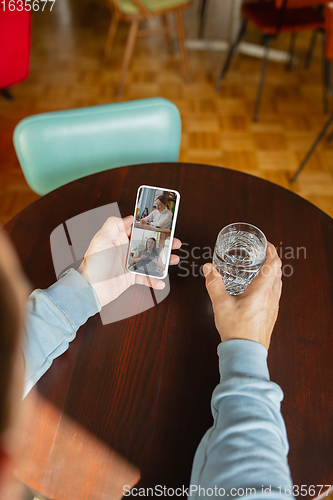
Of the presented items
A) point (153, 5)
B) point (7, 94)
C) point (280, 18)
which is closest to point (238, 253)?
point (280, 18)

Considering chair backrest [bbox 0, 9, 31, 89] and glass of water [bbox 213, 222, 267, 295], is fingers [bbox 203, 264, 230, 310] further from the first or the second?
chair backrest [bbox 0, 9, 31, 89]

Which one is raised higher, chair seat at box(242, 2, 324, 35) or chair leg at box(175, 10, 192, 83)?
chair seat at box(242, 2, 324, 35)

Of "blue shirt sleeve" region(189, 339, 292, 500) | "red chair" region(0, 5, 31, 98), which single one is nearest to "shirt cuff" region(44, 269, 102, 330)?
"blue shirt sleeve" region(189, 339, 292, 500)

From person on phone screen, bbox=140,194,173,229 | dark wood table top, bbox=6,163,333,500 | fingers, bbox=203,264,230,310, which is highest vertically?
person on phone screen, bbox=140,194,173,229

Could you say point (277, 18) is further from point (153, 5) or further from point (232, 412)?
point (232, 412)

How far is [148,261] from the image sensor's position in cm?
63

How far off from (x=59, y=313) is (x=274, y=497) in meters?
0.38

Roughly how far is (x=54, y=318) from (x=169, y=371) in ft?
0.66

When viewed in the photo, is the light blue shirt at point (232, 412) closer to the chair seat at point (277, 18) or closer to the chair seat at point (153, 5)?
the chair seat at point (277, 18)

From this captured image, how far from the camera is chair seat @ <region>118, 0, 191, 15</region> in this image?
1897mm

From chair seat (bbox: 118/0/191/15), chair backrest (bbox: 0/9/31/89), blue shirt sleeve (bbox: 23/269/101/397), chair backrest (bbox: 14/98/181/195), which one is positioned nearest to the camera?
blue shirt sleeve (bbox: 23/269/101/397)

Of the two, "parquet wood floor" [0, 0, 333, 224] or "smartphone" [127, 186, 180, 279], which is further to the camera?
"parquet wood floor" [0, 0, 333, 224]

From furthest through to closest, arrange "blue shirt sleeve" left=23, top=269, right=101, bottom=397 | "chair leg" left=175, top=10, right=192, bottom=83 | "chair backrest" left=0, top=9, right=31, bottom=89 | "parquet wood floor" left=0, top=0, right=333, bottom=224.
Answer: "chair leg" left=175, top=10, right=192, bottom=83
"parquet wood floor" left=0, top=0, right=333, bottom=224
"chair backrest" left=0, top=9, right=31, bottom=89
"blue shirt sleeve" left=23, top=269, right=101, bottom=397

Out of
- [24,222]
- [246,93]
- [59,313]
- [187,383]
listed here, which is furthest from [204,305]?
[246,93]
